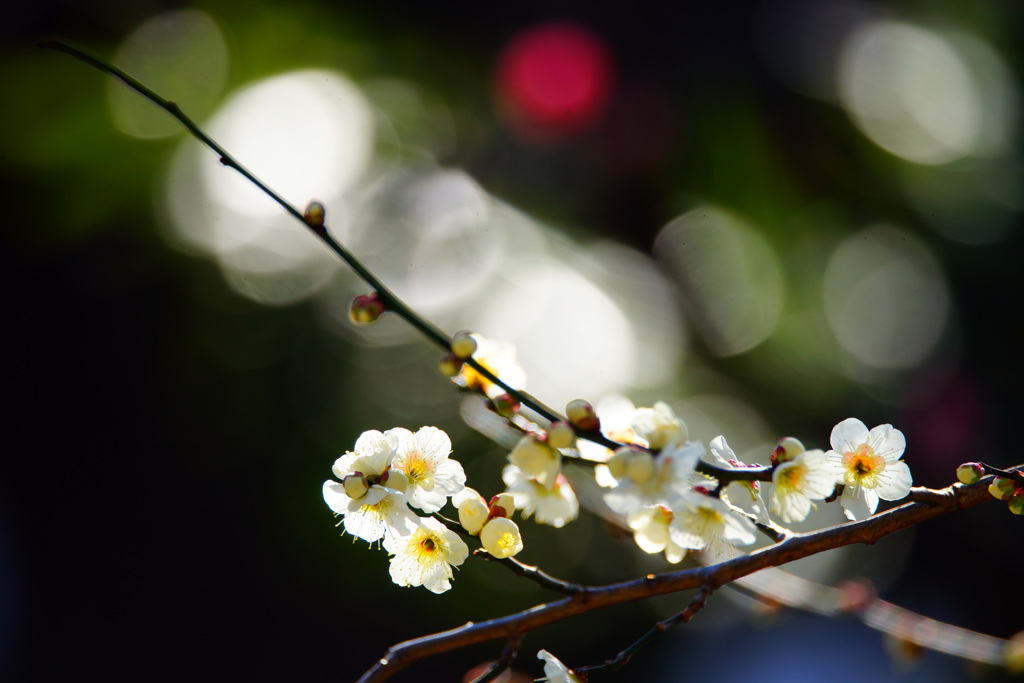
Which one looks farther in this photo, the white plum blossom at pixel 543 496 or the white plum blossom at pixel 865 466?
the white plum blossom at pixel 865 466

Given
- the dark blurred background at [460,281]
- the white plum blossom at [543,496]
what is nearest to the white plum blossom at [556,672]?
the white plum blossom at [543,496]

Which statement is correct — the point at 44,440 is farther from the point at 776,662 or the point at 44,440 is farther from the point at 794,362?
the point at 776,662

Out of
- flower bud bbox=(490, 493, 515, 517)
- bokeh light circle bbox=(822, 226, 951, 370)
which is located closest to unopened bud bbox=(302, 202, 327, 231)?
flower bud bbox=(490, 493, 515, 517)

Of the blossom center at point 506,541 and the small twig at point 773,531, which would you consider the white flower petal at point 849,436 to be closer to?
the small twig at point 773,531

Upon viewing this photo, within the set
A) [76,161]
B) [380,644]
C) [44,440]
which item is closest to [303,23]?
[76,161]

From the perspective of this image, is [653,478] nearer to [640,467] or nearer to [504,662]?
[640,467]

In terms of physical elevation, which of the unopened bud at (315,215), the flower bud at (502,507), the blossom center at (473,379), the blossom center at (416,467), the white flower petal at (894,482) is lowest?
the blossom center at (416,467)

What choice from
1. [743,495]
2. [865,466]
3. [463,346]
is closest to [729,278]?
[865,466]
